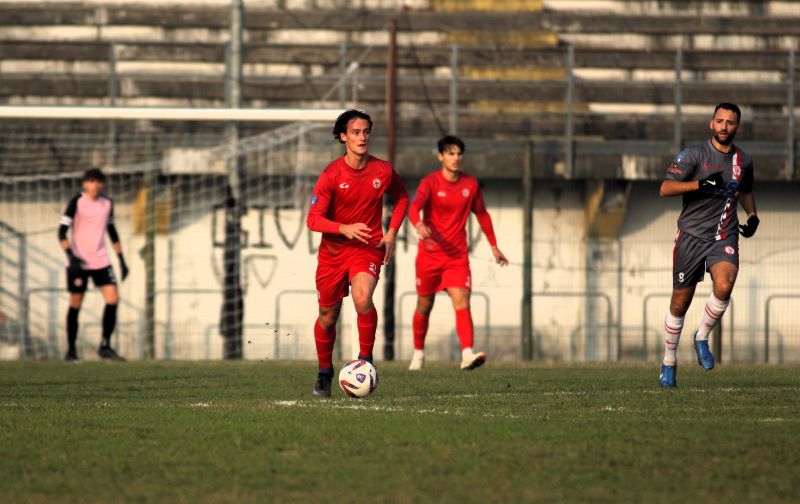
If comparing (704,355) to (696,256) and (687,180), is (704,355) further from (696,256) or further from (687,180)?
(687,180)

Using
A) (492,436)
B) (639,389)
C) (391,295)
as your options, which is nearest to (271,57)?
(391,295)

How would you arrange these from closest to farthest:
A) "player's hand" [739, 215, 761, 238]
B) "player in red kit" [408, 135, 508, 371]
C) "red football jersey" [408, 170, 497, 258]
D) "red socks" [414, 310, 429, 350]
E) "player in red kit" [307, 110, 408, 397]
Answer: "player in red kit" [307, 110, 408, 397]
"player's hand" [739, 215, 761, 238]
"player in red kit" [408, 135, 508, 371]
"red football jersey" [408, 170, 497, 258]
"red socks" [414, 310, 429, 350]

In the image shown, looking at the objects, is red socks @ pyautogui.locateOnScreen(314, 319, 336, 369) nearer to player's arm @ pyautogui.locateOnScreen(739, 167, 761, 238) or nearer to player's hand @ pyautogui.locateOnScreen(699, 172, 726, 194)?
player's hand @ pyautogui.locateOnScreen(699, 172, 726, 194)

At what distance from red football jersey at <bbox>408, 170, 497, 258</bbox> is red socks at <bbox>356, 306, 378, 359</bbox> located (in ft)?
14.0

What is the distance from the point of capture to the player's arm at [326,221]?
890 centimetres

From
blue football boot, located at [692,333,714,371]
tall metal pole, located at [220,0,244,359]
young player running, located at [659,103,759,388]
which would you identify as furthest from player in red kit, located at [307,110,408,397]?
tall metal pole, located at [220,0,244,359]

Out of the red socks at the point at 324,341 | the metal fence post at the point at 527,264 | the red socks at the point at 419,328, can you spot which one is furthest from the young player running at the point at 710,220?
the metal fence post at the point at 527,264

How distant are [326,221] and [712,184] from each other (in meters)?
2.75

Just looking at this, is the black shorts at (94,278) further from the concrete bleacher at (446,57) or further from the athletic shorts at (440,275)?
the concrete bleacher at (446,57)

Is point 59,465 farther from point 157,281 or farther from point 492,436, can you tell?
point 157,281

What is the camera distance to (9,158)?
20.2 meters

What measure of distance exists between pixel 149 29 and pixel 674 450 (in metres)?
17.7


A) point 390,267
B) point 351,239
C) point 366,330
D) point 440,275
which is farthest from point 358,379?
point 390,267

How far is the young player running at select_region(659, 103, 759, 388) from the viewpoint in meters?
10.0
